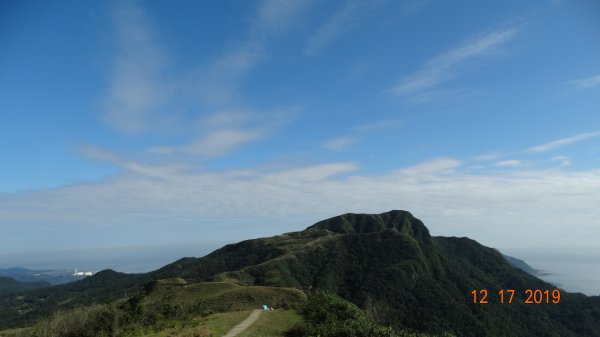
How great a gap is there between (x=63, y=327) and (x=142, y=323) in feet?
35.9

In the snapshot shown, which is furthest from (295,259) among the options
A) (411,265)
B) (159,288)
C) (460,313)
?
(159,288)

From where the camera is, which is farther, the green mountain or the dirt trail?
the green mountain

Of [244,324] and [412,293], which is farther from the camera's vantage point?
[412,293]

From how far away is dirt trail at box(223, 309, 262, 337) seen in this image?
30.7 metres

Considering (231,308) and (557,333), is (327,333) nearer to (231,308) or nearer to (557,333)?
(231,308)

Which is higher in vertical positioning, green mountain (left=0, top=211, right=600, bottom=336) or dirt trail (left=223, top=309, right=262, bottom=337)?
dirt trail (left=223, top=309, right=262, bottom=337)

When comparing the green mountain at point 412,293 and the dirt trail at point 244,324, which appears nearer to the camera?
the dirt trail at point 244,324

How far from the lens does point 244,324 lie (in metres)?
34.8

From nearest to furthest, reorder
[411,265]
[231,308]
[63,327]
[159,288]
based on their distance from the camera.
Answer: [63,327] < [231,308] < [159,288] < [411,265]

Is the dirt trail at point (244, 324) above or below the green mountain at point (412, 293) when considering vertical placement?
above

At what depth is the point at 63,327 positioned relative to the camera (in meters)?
46.0

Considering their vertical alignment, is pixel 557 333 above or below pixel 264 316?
below

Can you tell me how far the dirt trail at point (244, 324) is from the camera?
1210 inches

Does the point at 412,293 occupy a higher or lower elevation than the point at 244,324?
lower
